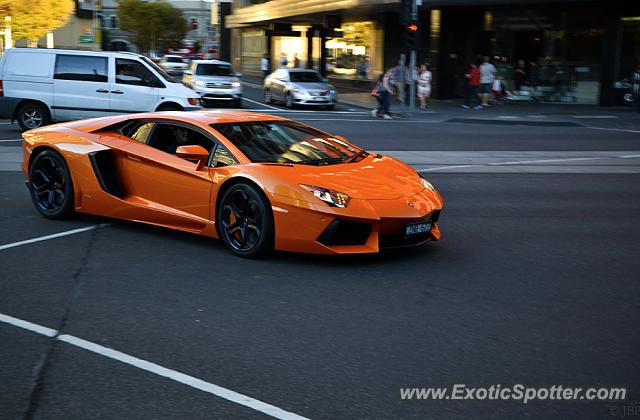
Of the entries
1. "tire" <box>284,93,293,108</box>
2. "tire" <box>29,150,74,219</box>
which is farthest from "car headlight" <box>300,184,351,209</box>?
"tire" <box>284,93,293,108</box>

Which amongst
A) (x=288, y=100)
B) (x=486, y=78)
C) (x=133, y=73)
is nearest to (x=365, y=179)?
(x=133, y=73)

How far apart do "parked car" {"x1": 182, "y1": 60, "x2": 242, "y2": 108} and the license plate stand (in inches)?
906

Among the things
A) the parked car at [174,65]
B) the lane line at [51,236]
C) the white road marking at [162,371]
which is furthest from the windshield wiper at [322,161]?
the parked car at [174,65]

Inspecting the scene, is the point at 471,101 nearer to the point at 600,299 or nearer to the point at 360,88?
the point at 360,88

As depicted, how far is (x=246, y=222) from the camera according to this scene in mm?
7066

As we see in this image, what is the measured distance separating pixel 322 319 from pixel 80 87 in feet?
47.4

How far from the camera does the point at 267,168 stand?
7.04 metres

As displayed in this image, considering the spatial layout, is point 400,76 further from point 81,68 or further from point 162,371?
point 162,371

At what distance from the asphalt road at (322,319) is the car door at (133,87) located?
939 cm

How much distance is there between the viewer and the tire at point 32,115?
59.8ft

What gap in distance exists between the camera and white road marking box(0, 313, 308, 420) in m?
3.93

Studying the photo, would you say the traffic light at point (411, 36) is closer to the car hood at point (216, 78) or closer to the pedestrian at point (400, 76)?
the pedestrian at point (400, 76)

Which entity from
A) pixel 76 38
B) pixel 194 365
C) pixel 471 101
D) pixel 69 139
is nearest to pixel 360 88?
pixel 471 101

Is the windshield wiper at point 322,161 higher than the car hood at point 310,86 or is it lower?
higher
